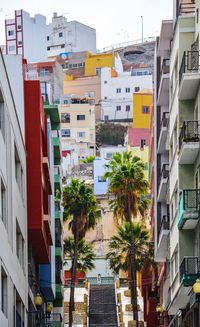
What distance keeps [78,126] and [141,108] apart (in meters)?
9.21

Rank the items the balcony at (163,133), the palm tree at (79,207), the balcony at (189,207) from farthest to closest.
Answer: the palm tree at (79,207)
the balcony at (163,133)
the balcony at (189,207)

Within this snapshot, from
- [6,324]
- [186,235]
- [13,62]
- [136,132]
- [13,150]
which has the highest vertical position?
[136,132]

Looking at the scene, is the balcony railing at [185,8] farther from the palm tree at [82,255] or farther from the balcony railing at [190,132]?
the palm tree at [82,255]

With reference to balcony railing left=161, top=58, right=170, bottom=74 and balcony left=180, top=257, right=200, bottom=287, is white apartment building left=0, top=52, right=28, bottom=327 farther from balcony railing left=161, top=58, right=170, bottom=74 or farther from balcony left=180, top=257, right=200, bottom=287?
balcony railing left=161, top=58, right=170, bottom=74

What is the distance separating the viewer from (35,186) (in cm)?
5056

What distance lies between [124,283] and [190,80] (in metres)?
61.8

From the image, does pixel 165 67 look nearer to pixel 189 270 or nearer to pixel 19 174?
Result: pixel 19 174

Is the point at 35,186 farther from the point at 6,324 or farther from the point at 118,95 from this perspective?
the point at 118,95

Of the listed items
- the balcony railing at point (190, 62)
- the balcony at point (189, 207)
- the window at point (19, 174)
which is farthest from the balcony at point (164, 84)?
the balcony at point (189, 207)

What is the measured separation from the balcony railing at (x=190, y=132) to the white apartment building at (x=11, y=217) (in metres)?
5.91

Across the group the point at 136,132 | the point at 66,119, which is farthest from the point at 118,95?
the point at 136,132

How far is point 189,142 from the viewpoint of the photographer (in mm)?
39969

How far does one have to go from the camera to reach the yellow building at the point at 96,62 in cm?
19600

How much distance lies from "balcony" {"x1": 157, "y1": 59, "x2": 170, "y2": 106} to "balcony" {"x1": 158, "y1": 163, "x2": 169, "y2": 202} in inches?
129
